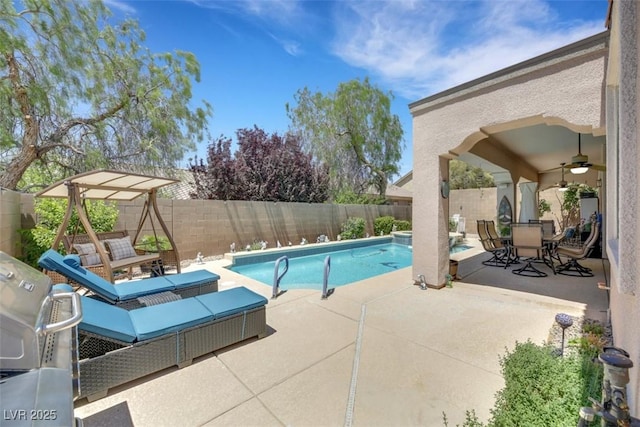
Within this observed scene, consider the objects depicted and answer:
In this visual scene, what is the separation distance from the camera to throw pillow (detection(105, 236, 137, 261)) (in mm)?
6473

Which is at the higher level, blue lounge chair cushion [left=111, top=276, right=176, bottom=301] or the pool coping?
blue lounge chair cushion [left=111, top=276, right=176, bottom=301]

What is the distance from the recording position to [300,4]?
717cm

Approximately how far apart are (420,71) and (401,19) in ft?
4.88

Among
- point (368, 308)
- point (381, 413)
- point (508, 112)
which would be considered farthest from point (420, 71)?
point (381, 413)

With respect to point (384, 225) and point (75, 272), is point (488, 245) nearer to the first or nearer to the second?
point (384, 225)

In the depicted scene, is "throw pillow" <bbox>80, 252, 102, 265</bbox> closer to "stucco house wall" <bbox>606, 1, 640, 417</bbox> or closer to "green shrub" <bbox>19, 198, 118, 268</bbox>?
"green shrub" <bbox>19, 198, 118, 268</bbox>

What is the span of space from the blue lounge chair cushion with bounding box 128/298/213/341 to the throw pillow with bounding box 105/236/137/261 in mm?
4008

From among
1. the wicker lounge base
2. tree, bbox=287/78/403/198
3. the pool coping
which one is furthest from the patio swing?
tree, bbox=287/78/403/198

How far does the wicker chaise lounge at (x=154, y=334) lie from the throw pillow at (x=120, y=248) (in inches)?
154

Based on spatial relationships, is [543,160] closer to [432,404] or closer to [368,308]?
[368,308]

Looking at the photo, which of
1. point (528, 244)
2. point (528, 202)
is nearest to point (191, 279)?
point (528, 244)

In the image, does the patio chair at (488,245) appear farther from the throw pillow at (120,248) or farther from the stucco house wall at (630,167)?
the throw pillow at (120,248)

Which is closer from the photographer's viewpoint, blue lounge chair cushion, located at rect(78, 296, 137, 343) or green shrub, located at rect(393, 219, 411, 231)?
blue lounge chair cushion, located at rect(78, 296, 137, 343)

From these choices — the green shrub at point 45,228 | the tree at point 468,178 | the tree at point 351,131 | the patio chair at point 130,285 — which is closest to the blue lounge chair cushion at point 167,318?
the patio chair at point 130,285
